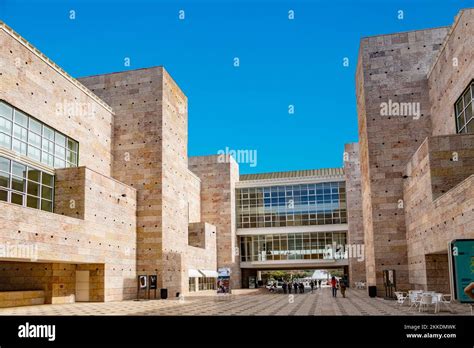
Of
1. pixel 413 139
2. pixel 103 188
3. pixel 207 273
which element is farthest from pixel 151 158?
pixel 413 139

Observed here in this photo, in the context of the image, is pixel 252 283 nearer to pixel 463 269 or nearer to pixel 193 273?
pixel 193 273

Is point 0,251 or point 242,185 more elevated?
point 242,185

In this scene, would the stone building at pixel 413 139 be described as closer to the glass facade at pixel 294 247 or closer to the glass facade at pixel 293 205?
the glass facade at pixel 293 205

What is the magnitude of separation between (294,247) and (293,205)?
517 cm

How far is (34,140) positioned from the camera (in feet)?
88.8

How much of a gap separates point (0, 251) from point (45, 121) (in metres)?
9.42

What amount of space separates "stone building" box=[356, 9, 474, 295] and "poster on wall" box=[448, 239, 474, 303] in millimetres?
11863

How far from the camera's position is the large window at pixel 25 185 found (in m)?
24.4

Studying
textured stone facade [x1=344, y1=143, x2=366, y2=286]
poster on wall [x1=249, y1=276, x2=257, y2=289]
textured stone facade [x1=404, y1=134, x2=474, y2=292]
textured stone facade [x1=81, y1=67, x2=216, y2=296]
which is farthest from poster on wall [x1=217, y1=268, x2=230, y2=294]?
poster on wall [x1=249, y1=276, x2=257, y2=289]

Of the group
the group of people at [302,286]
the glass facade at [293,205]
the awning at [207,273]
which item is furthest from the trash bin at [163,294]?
the glass facade at [293,205]

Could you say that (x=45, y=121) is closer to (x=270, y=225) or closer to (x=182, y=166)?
(x=182, y=166)

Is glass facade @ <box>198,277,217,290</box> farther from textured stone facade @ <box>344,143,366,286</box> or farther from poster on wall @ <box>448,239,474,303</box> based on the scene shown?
poster on wall @ <box>448,239,474,303</box>
